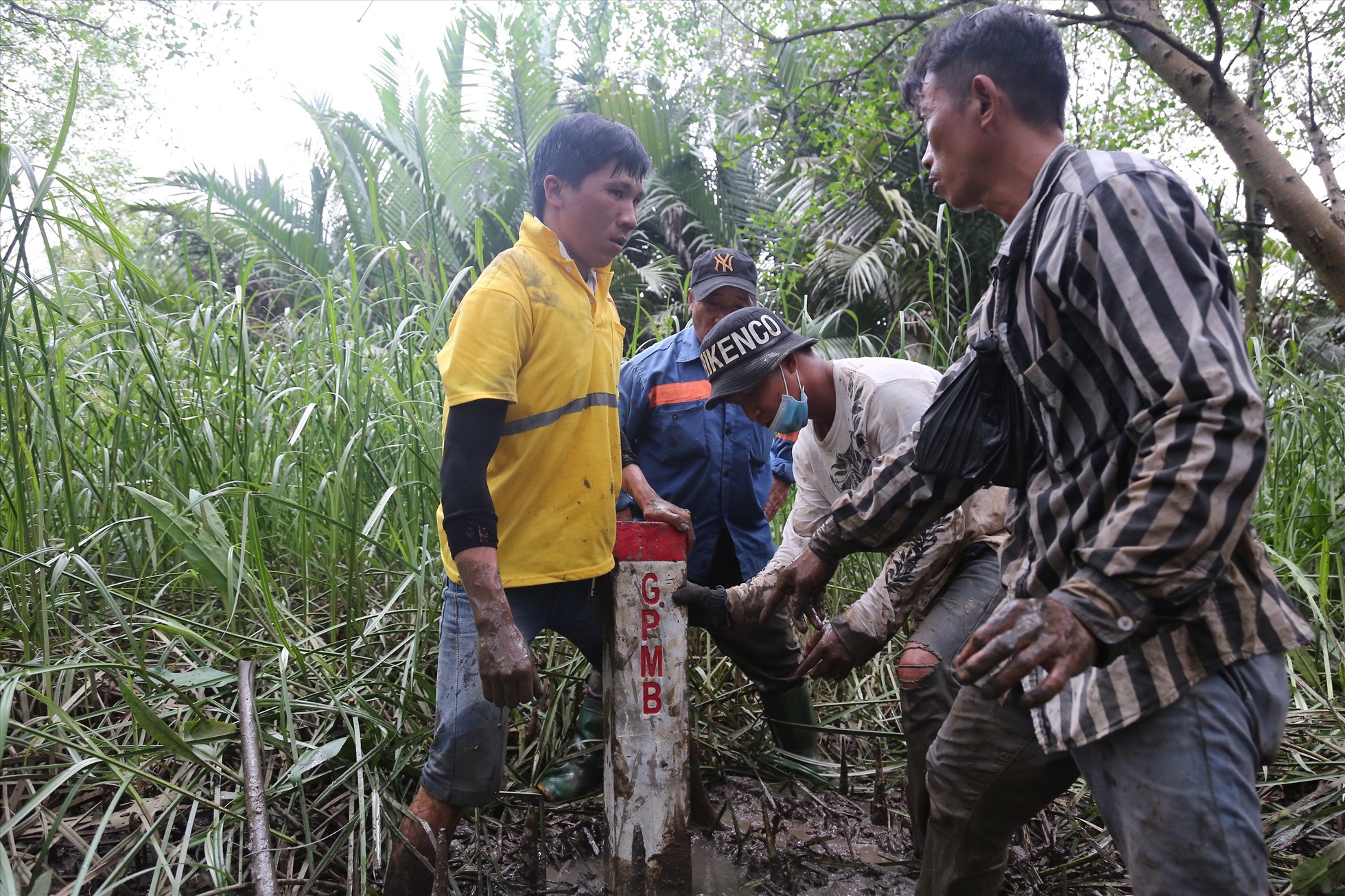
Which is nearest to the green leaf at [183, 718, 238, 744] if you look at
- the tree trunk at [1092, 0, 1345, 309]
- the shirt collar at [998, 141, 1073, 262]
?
the shirt collar at [998, 141, 1073, 262]

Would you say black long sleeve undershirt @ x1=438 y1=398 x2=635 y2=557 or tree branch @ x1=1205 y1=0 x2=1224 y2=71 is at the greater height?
tree branch @ x1=1205 y1=0 x2=1224 y2=71

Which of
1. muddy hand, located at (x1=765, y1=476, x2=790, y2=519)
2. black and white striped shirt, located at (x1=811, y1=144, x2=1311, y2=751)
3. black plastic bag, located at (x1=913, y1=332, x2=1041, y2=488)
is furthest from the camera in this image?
muddy hand, located at (x1=765, y1=476, x2=790, y2=519)

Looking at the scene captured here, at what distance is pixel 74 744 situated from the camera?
1935mm

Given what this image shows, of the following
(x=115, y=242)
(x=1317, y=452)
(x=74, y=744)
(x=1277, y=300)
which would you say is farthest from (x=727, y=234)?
(x=74, y=744)

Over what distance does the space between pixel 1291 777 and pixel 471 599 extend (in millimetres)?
2266

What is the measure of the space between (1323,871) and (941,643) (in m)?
0.87

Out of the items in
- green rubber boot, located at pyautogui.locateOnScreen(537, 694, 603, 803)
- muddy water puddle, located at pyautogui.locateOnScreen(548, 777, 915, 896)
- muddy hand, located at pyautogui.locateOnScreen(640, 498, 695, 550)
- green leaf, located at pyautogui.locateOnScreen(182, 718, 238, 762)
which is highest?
muddy hand, located at pyautogui.locateOnScreen(640, 498, 695, 550)

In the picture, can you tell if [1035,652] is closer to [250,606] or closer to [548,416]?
[548,416]

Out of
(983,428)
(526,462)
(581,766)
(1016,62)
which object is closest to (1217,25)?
(1016,62)

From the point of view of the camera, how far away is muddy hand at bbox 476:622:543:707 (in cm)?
187

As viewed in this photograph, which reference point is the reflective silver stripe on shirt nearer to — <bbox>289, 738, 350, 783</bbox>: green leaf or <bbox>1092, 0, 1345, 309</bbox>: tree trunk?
<bbox>289, 738, 350, 783</bbox>: green leaf

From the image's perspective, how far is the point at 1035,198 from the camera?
53.9 inches

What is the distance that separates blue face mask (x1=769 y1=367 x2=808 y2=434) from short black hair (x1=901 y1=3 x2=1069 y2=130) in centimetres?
115

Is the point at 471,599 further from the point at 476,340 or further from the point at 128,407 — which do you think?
the point at 128,407
